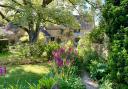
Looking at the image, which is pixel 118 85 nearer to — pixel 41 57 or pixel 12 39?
pixel 41 57

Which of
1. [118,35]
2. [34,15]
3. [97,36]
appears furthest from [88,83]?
[34,15]

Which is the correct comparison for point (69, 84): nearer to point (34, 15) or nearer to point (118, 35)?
point (118, 35)

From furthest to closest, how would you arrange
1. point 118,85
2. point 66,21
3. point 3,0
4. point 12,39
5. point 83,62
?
point 12,39
point 3,0
point 66,21
point 83,62
point 118,85

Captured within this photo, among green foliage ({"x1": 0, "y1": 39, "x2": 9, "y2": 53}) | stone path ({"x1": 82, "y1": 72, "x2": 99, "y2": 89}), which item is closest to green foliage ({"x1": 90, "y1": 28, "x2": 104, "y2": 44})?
stone path ({"x1": 82, "y1": 72, "x2": 99, "y2": 89})

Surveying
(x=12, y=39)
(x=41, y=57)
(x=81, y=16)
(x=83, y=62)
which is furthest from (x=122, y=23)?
(x=12, y=39)

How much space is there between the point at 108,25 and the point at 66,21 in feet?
40.4

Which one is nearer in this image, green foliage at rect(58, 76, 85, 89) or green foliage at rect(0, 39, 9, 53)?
green foliage at rect(58, 76, 85, 89)

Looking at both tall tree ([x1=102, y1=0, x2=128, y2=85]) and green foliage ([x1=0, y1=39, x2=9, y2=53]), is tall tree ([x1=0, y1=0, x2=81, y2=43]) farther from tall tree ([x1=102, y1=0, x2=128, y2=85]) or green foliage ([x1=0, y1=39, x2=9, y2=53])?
tall tree ([x1=102, y1=0, x2=128, y2=85])

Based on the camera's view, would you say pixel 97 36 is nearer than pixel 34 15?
Yes

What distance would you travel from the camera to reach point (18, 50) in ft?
72.7

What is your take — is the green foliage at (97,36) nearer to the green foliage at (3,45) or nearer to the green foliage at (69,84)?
the green foliage at (69,84)

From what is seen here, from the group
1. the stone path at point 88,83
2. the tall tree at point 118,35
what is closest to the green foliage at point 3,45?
the stone path at point 88,83

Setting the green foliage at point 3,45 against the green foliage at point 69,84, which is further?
the green foliage at point 3,45

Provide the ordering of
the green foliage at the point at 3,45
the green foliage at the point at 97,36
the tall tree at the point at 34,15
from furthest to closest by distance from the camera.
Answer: the green foliage at the point at 3,45, the tall tree at the point at 34,15, the green foliage at the point at 97,36
